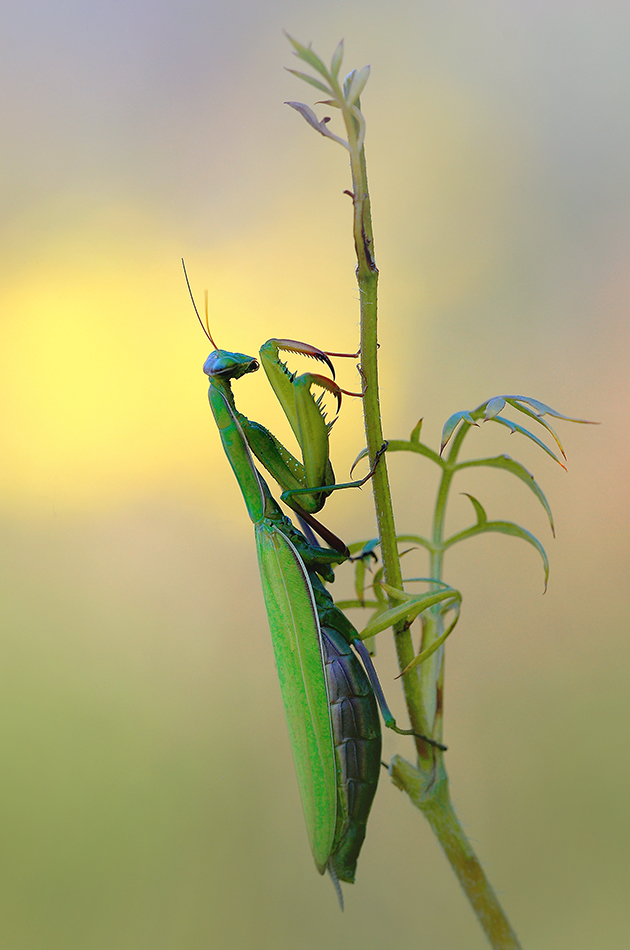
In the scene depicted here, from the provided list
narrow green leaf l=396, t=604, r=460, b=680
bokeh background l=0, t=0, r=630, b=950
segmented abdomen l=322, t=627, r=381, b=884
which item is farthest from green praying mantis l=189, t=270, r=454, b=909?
bokeh background l=0, t=0, r=630, b=950

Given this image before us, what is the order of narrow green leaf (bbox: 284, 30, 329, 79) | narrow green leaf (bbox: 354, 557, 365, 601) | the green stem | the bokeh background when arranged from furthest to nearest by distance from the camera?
1. the bokeh background
2. narrow green leaf (bbox: 354, 557, 365, 601)
3. the green stem
4. narrow green leaf (bbox: 284, 30, 329, 79)

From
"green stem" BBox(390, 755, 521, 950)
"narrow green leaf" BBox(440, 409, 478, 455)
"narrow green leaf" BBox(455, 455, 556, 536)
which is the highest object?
"narrow green leaf" BBox(440, 409, 478, 455)

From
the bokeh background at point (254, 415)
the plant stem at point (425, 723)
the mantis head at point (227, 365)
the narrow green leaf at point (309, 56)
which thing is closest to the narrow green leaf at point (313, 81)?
the narrow green leaf at point (309, 56)

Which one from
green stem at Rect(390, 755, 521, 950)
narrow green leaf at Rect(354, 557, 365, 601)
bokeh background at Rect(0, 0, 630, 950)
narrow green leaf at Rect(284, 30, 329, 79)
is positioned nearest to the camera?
narrow green leaf at Rect(284, 30, 329, 79)

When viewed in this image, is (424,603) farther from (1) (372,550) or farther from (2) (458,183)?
(2) (458,183)

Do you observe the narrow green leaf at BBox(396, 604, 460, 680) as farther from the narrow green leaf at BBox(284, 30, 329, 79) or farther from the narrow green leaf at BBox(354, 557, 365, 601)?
the narrow green leaf at BBox(284, 30, 329, 79)

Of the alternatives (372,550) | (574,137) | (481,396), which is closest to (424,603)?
(372,550)

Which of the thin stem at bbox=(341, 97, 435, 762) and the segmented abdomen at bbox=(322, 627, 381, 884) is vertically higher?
the thin stem at bbox=(341, 97, 435, 762)
